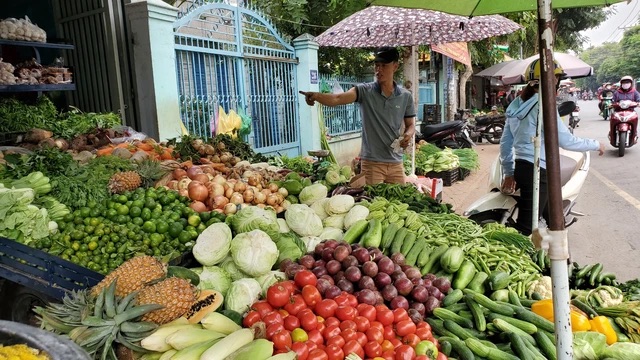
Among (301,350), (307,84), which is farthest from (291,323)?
(307,84)

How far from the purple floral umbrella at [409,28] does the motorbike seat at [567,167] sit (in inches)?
86.8

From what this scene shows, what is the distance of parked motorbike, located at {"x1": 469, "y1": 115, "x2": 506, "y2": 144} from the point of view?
1647cm

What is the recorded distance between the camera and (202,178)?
4.42 meters

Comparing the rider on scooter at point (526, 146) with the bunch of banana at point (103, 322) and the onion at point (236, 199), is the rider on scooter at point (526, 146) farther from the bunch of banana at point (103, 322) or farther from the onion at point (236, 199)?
the bunch of banana at point (103, 322)

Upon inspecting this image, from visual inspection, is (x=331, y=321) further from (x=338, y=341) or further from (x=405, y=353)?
(x=405, y=353)

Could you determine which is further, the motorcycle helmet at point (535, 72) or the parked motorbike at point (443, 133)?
the parked motorbike at point (443, 133)

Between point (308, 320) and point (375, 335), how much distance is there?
1.17 ft

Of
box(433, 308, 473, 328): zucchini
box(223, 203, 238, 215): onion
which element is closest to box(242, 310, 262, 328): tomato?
box(433, 308, 473, 328): zucchini

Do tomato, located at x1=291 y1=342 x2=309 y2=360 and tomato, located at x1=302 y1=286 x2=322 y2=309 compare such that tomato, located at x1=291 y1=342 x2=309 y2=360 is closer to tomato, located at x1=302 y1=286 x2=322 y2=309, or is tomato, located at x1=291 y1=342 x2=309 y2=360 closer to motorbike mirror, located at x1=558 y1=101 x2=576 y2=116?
tomato, located at x1=302 y1=286 x2=322 y2=309

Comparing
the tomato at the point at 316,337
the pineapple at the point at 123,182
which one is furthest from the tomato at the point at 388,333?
the pineapple at the point at 123,182

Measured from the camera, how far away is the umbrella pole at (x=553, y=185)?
5.12 feet

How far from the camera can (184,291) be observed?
2.45 meters

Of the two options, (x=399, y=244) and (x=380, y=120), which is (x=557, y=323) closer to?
(x=399, y=244)

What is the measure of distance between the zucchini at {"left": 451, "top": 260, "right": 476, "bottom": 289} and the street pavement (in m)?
2.68
